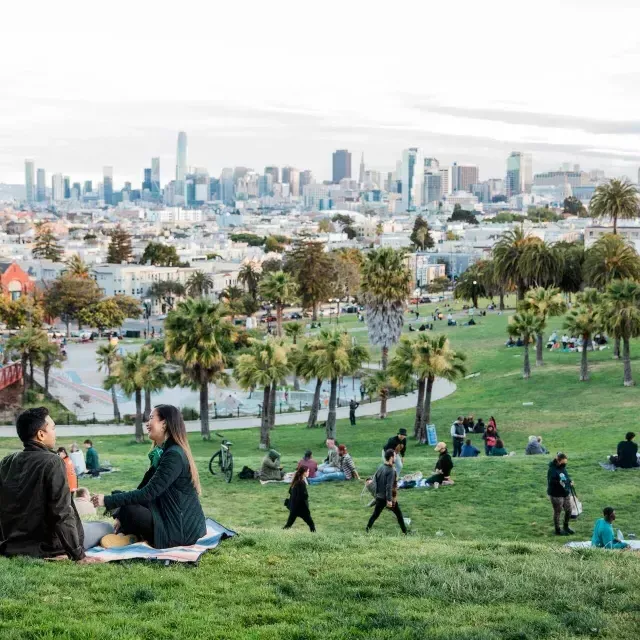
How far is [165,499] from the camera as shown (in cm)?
855

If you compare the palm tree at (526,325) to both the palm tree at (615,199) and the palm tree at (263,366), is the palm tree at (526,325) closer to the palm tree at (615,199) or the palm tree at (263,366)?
the palm tree at (263,366)

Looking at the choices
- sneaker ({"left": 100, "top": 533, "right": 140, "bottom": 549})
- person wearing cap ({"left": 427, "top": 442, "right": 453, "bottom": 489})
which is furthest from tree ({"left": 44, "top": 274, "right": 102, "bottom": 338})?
sneaker ({"left": 100, "top": 533, "right": 140, "bottom": 549})

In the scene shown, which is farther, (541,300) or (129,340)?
(129,340)

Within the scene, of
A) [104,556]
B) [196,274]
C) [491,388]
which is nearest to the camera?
[104,556]

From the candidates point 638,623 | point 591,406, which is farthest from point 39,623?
point 591,406

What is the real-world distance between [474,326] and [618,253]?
14434 mm

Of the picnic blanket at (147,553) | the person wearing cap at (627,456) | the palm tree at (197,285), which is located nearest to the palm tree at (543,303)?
the person wearing cap at (627,456)

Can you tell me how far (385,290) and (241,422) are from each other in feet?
32.6

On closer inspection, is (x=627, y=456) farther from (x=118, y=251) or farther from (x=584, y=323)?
(x=118, y=251)

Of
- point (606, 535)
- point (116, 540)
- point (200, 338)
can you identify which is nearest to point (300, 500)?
point (606, 535)

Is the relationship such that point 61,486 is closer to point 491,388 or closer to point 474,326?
point 491,388

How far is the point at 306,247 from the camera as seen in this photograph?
295 ft

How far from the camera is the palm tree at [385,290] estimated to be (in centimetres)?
4425

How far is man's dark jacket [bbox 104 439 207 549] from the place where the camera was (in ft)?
27.1
